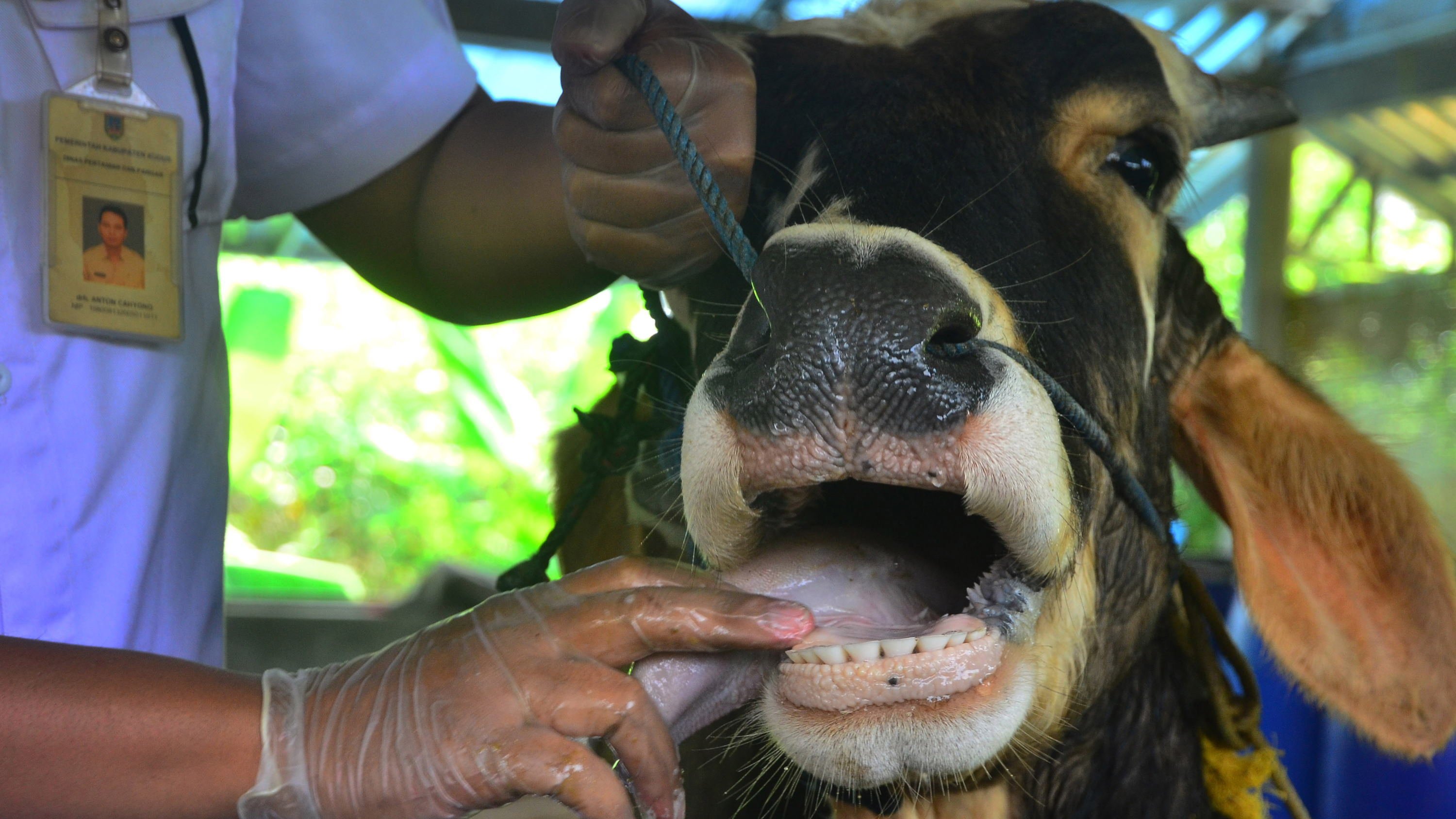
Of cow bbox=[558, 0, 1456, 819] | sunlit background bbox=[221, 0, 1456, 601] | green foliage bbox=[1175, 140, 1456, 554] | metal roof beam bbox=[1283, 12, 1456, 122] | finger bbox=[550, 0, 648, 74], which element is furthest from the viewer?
green foliage bbox=[1175, 140, 1456, 554]

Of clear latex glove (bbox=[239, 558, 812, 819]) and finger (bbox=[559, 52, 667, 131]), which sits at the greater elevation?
finger (bbox=[559, 52, 667, 131])

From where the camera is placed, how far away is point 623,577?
1239mm

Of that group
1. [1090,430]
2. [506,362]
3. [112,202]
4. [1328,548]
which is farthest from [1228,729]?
[506,362]

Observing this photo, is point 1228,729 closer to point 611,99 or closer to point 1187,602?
point 1187,602

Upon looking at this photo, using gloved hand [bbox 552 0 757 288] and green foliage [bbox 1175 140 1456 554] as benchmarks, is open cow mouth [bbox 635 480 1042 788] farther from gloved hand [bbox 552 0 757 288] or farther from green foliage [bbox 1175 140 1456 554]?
green foliage [bbox 1175 140 1456 554]

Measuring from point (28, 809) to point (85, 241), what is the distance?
0.85m

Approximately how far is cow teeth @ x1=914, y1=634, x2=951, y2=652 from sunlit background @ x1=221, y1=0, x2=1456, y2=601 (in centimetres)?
94

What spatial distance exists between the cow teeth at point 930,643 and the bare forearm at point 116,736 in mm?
650

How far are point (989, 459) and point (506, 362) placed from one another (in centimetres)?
1259

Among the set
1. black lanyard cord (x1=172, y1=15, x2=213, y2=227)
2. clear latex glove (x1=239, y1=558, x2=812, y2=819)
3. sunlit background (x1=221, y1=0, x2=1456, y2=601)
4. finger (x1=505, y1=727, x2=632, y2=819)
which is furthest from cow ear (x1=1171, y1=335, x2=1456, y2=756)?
black lanyard cord (x1=172, y1=15, x2=213, y2=227)

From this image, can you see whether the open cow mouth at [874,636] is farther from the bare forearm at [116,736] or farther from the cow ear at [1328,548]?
the cow ear at [1328,548]

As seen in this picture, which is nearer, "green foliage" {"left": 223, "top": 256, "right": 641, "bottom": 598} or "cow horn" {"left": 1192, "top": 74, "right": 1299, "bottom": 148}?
"cow horn" {"left": 1192, "top": 74, "right": 1299, "bottom": 148}

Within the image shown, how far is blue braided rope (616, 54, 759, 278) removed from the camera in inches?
51.7

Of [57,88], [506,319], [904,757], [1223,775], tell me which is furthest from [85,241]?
[1223,775]
